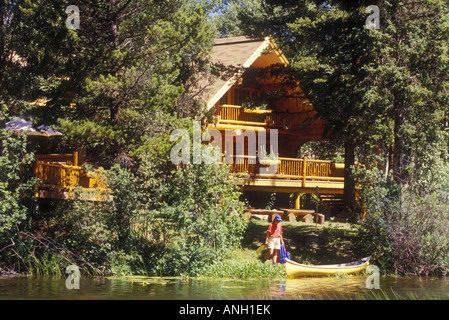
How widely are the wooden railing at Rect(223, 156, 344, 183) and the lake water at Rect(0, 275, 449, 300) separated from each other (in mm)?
10401

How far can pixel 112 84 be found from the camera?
17922 millimetres

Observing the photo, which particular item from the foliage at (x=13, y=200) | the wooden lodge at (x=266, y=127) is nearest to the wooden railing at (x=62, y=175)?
the foliage at (x=13, y=200)

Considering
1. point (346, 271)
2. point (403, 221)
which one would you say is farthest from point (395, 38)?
point (346, 271)

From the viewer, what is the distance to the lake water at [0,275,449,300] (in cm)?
1390

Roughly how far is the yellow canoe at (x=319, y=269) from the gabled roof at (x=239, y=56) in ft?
36.4

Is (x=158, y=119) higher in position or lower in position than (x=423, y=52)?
lower

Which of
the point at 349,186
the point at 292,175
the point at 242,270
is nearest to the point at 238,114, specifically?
the point at 292,175

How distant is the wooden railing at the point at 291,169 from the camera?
2675 cm

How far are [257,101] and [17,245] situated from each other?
40.3ft

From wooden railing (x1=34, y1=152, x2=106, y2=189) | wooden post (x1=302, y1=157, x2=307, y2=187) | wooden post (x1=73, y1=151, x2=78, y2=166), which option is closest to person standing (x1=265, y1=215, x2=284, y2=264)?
wooden railing (x1=34, y1=152, x2=106, y2=189)

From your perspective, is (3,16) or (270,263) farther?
(3,16)

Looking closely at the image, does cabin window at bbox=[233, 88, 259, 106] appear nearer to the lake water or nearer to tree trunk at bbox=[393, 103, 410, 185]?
tree trunk at bbox=[393, 103, 410, 185]
